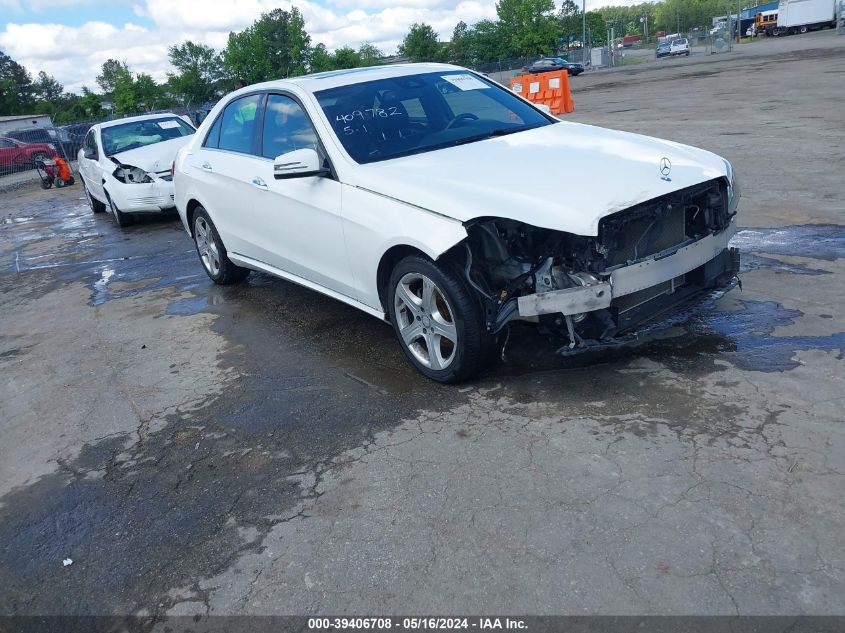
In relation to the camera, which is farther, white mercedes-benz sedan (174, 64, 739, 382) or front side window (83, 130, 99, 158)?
front side window (83, 130, 99, 158)

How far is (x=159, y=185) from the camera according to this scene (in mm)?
11516

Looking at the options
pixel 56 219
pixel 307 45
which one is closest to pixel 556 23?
pixel 307 45

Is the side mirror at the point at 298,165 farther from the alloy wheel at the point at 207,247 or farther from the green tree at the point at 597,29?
the green tree at the point at 597,29

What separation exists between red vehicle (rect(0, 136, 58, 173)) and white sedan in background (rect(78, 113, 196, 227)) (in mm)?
18675

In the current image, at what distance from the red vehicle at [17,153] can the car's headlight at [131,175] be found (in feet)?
69.1

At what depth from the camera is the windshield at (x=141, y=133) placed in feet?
41.5

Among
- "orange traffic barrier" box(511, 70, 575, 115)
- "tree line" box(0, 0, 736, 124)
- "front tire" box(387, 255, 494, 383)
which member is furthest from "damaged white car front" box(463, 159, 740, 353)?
"tree line" box(0, 0, 736, 124)

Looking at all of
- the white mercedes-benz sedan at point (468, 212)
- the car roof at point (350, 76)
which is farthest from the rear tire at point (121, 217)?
the white mercedes-benz sedan at point (468, 212)

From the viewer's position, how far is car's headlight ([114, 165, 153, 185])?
1170 centimetres

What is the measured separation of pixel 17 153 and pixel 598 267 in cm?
3177

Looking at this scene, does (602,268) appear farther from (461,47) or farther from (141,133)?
(461,47)

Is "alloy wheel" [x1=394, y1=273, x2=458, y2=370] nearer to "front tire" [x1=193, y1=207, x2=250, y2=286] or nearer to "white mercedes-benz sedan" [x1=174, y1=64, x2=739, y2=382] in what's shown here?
"white mercedes-benz sedan" [x1=174, y1=64, x2=739, y2=382]

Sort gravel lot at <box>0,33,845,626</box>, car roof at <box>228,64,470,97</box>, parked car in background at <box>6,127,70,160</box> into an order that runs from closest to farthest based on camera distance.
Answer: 1. gravel lot at <box>0,33,845,626</box>
2. car roof at <box>228,64,470,97</box>
3. parked car in background at <box>6,127,70,160</box>

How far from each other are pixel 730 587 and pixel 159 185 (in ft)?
34.9
